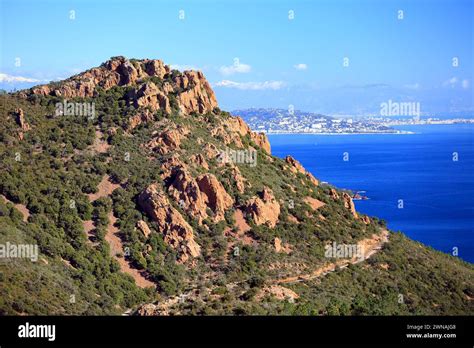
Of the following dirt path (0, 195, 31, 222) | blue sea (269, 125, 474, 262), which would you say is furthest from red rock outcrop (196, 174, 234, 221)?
blue sea (269, 125, 474, 262)

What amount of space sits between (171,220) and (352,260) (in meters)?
10.1

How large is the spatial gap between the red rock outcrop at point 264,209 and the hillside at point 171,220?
3.0 inches

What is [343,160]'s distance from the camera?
133 meters

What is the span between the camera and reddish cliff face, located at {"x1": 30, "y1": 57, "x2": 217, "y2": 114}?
37844 mm

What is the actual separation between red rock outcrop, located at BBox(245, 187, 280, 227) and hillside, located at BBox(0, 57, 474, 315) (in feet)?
0.25

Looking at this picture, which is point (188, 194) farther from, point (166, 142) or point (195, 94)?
point (195, 94)

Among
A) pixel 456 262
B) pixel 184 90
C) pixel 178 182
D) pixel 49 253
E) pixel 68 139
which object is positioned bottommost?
pixel 456 262

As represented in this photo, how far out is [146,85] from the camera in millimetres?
38062

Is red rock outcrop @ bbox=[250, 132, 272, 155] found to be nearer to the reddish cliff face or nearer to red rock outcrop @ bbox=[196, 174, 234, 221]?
the reddish cliff face

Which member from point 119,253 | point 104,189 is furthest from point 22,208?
point 119,253

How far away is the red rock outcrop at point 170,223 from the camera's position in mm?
30344
